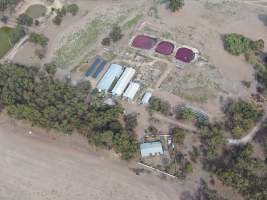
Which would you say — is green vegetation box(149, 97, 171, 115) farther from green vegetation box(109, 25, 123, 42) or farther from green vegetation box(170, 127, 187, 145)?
green vegetation box(109, 25, 123, 42)

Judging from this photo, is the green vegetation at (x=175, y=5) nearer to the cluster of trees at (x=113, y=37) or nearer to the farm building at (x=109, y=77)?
the cluster of trees at (x=113, y=37)

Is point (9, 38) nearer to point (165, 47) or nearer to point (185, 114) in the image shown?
point (165, 47)

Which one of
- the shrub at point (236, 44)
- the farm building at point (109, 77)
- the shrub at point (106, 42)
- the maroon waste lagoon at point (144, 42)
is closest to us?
the farm building at point (109, 77)

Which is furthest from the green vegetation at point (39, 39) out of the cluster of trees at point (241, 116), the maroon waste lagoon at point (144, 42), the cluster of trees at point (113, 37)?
the cluster of trees at point (241, 116)

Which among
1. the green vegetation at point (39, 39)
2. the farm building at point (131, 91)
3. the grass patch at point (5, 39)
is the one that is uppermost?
the green vegetation at point (39, 39)

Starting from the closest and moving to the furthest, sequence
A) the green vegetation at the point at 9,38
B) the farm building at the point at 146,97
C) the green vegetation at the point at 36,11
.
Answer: the farm building at the point at 146,97, the green vegetation at the point at 9,38, the green vegetation at the point at 36,11

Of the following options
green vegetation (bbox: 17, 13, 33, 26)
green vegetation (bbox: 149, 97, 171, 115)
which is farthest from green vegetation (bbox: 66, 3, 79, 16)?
green vegetation (bbox: 149, 97, 171, 115)
